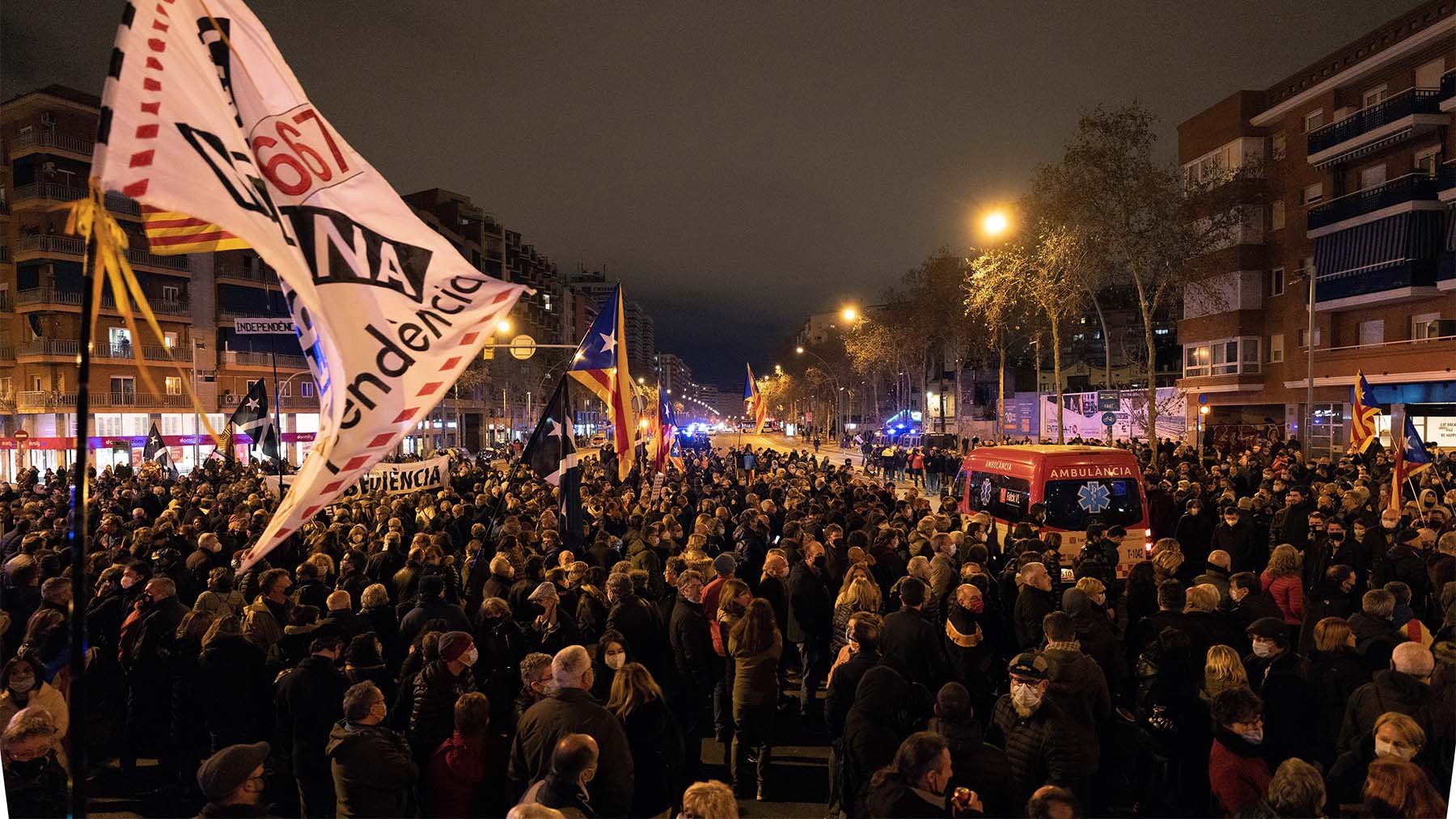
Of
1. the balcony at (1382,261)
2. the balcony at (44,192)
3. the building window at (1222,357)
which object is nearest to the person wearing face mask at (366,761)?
the balcony at (1382,261)

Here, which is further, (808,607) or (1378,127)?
(1378,127)

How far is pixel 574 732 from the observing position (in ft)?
14.2

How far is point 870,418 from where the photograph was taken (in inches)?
3551

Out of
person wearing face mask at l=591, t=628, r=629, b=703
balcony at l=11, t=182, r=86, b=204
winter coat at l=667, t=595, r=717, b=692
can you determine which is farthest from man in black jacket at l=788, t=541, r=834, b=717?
balcony at l=11, t=182, r=86, b=204

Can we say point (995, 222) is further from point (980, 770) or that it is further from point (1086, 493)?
point (980, 770)

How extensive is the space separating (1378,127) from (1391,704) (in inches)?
1513

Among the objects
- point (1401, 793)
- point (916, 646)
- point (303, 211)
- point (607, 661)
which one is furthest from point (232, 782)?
point (1401, 793)

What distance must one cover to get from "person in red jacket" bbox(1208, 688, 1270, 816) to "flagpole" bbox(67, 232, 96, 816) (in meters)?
5.01

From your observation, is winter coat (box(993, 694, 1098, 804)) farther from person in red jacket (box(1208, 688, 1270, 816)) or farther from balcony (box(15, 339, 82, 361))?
balcony (box(15, 339, 82, 361))

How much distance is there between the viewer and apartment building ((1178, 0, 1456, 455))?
3139 centimetres

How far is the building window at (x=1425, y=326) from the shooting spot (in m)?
31.5

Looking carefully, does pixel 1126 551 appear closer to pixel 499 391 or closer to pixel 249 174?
pixel 249 174

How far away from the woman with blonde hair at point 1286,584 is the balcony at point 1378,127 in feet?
111

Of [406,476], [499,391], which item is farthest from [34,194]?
[406,476]
